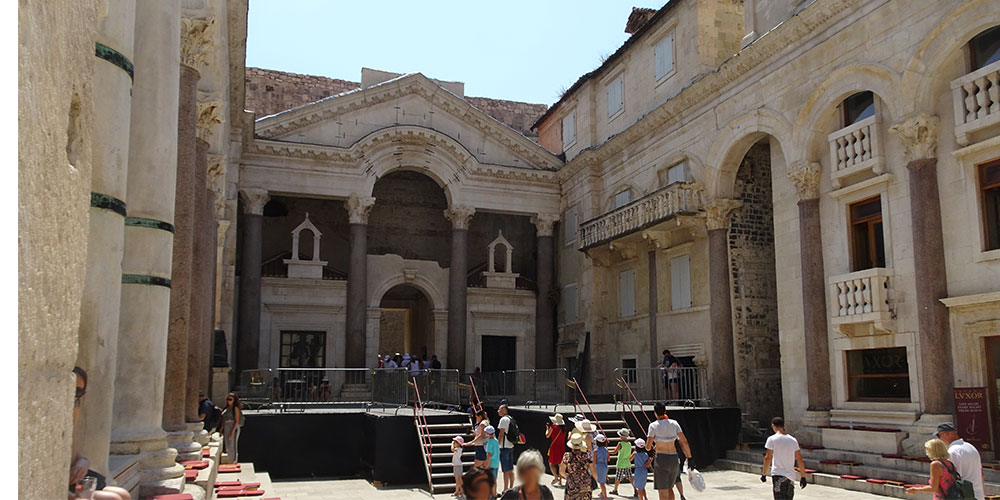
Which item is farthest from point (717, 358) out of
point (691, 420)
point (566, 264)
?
point (566, 264)

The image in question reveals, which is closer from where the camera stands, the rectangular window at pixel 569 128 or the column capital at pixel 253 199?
the column capital at pixel 253 199

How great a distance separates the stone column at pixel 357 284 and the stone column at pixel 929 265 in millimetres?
18660

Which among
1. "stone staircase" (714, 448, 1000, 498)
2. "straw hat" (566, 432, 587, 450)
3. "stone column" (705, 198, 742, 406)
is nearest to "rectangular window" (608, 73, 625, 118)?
"stone column" (705, 198, 742, 406)

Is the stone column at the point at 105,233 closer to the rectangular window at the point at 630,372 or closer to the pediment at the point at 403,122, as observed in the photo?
the rectangular window at the point at 630,372

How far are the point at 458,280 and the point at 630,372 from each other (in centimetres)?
823

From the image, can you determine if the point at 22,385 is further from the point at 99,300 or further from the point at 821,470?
the point at 821,470

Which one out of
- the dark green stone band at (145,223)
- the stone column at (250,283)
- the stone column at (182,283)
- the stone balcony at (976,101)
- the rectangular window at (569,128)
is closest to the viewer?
the dark green stone band at (145,223)

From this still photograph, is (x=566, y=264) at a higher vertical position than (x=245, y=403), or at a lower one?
higher

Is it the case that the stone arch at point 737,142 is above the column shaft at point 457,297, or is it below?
above

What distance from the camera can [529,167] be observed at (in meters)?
31.7

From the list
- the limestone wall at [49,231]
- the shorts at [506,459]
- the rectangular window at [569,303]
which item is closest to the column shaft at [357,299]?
the rectangular window at [569,303]

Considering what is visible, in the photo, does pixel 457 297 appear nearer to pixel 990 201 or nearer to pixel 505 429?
pixel 505 429

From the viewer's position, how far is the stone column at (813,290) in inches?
718

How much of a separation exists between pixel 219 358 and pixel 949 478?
760 inches
